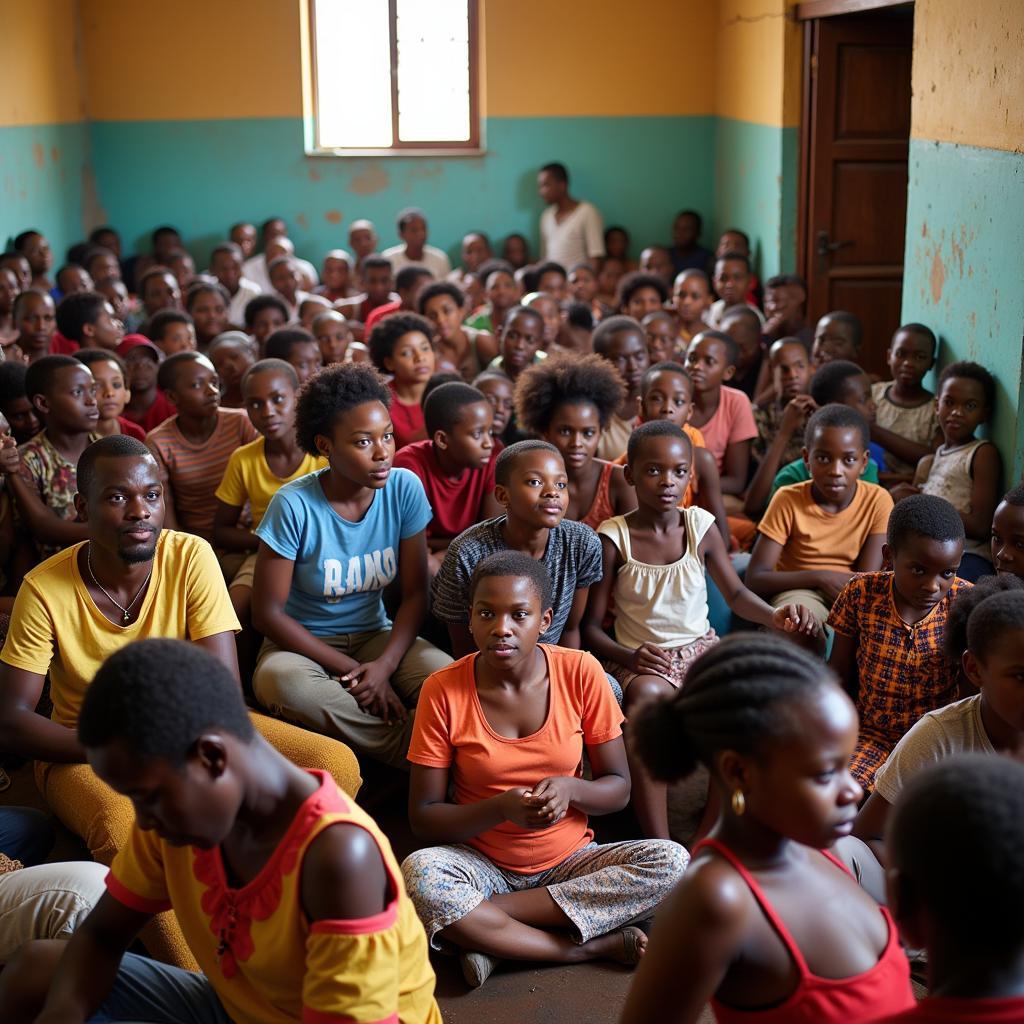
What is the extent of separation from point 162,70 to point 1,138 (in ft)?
6.88

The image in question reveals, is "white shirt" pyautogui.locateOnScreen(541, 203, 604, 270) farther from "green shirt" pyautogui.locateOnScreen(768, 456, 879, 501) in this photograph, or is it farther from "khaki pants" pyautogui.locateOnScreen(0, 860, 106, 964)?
"khaki pants" pyautogui.locateOnScreen(0, 860, 106, 964)

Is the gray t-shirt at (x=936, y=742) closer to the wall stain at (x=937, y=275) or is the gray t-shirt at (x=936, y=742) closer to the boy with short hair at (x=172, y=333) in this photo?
the wall stain at (x=937, y=275)

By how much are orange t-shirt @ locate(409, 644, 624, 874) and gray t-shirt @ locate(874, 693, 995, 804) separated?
577 millimetres

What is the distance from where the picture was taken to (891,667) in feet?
9.29

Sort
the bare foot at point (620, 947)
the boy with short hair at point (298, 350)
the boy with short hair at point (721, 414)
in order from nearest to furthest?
the bare foot at point (620, 947) < the boy with short hair at point (721, 414) < the boy with short hair at point (298, 350)

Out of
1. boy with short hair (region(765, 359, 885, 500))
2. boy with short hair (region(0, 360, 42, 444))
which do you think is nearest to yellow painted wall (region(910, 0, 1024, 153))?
boy with short hair (region(765, 359, 885, 500))

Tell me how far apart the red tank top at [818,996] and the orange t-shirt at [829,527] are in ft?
6.82

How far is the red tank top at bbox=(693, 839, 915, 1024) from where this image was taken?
4.81 feet

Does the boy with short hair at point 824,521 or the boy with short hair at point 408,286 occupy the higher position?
the boy with short hair at point 408,286

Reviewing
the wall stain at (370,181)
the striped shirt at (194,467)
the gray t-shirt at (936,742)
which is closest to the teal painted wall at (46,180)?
the wall stain at (370,181)

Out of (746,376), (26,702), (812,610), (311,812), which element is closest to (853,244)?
(746,376)

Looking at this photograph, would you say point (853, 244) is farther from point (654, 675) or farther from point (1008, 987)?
point (1008, 987)

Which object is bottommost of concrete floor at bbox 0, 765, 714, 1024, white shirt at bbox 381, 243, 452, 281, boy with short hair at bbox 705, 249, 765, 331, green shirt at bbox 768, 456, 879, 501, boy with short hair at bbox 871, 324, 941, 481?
concrete floor at bbox 0, 765, 714, 1024

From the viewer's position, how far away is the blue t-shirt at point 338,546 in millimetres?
3133
